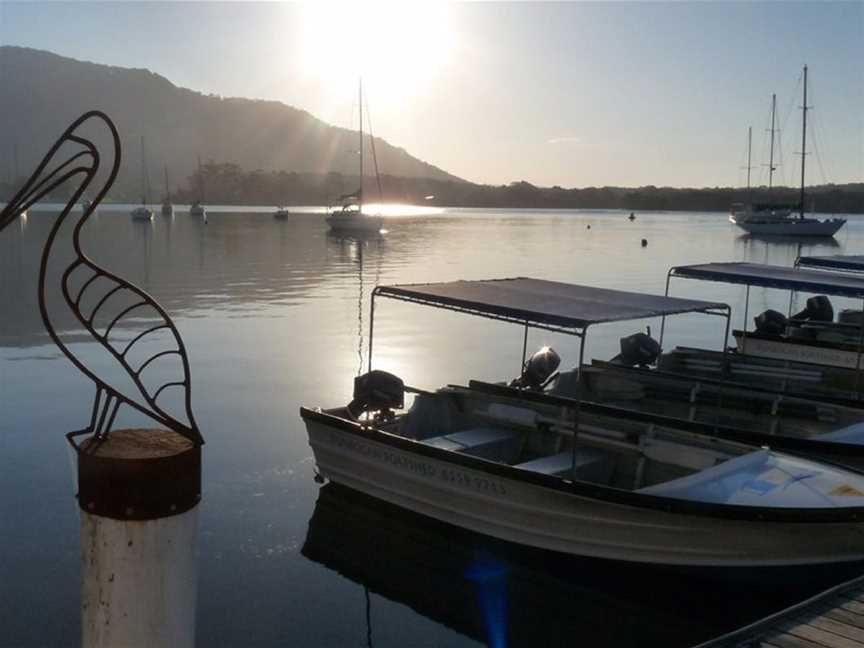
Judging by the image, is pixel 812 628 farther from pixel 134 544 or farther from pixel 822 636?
pixel 134 544

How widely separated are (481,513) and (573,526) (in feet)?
3.96

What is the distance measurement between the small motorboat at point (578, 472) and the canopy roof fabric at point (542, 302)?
3 centimetres

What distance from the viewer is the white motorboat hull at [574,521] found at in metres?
8.80

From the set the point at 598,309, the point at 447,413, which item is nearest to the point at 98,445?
the point at 598,309

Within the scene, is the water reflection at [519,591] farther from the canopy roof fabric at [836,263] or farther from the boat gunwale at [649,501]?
the canopy roof fabric at [836,263]

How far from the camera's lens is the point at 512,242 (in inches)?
3263

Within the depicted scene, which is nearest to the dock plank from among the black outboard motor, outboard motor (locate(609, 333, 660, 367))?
the black outboard motor

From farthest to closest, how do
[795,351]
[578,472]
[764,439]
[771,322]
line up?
[771,322]
[795,351]
[764,439]
[578,472]

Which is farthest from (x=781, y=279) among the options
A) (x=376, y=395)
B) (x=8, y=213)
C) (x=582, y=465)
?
(x=8, y=213)

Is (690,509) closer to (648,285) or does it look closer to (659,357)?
(659,357)

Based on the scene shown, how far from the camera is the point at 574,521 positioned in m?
9.52

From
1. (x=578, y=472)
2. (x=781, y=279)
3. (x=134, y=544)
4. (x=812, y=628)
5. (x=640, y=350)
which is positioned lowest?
(x=578, y=472)

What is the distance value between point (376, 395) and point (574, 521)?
371 centimetres

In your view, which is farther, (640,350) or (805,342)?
(805,342)
